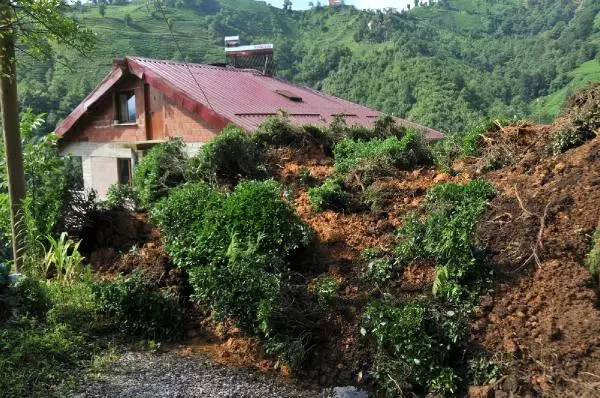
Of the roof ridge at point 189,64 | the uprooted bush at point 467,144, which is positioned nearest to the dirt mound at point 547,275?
the uprooted bush at point 467,144

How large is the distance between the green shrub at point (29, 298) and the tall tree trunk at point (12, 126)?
1360 mm

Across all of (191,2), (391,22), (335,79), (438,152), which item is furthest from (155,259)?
(191,2)

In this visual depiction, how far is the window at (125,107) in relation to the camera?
49.3 feet

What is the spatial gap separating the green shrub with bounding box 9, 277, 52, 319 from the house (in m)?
6.72

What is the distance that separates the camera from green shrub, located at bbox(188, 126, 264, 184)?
8.20 m

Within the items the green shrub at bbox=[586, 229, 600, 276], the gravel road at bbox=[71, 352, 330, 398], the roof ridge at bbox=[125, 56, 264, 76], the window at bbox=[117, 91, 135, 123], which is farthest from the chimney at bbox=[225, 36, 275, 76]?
the green shrub at bbox=[586, 229, 600, 276]

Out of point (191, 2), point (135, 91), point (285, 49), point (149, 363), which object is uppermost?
point (191, 2)

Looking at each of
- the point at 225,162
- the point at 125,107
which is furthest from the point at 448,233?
the point at 125,107

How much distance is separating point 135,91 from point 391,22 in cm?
6107

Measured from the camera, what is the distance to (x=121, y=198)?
802 cm

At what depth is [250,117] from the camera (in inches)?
508

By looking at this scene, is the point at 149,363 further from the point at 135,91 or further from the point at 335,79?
the point at 335,79

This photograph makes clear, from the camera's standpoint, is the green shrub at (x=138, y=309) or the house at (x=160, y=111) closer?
the green shrub at (x=138, y=309)

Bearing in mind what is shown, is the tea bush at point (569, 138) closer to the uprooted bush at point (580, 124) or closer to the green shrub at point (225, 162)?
the uprooted bush at point (580, 124)
